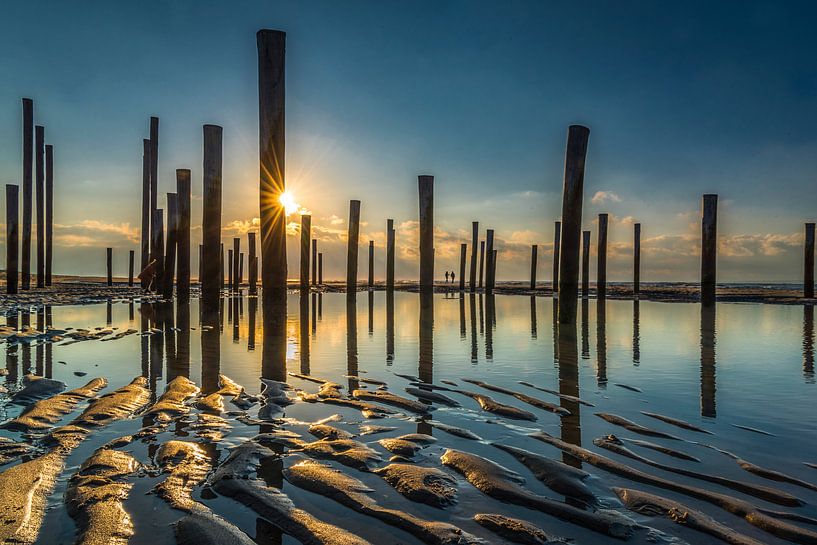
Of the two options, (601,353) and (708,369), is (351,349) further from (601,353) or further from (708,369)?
(708,369)

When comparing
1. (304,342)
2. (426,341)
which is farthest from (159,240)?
(426,341)

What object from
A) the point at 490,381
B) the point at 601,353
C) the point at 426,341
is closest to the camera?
the point at 490,381

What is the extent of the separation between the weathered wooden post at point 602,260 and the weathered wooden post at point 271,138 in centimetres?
1706

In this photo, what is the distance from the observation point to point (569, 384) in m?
4.81

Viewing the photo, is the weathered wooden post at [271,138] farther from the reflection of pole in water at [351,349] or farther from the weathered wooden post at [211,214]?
the weathered wooden post at [211,214]

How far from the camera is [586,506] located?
7.03 feet

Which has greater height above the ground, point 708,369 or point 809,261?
point 809,261

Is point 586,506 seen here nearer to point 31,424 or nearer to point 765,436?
point 765,436

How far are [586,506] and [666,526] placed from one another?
301 millimetres

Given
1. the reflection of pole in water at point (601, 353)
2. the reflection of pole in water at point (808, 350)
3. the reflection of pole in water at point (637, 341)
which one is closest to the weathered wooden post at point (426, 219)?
the reflection of pole in water at point (601, 353)

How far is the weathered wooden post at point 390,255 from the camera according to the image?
23.5m

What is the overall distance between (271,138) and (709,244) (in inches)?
547

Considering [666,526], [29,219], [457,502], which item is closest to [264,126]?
[457,502]

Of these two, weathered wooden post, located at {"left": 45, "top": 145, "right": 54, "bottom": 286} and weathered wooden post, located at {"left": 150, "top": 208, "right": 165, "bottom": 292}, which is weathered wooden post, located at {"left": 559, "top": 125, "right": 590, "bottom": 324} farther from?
weathered wooden post, located at {"left": 45, "top": 145, "right": 54, "bottom": 286}
